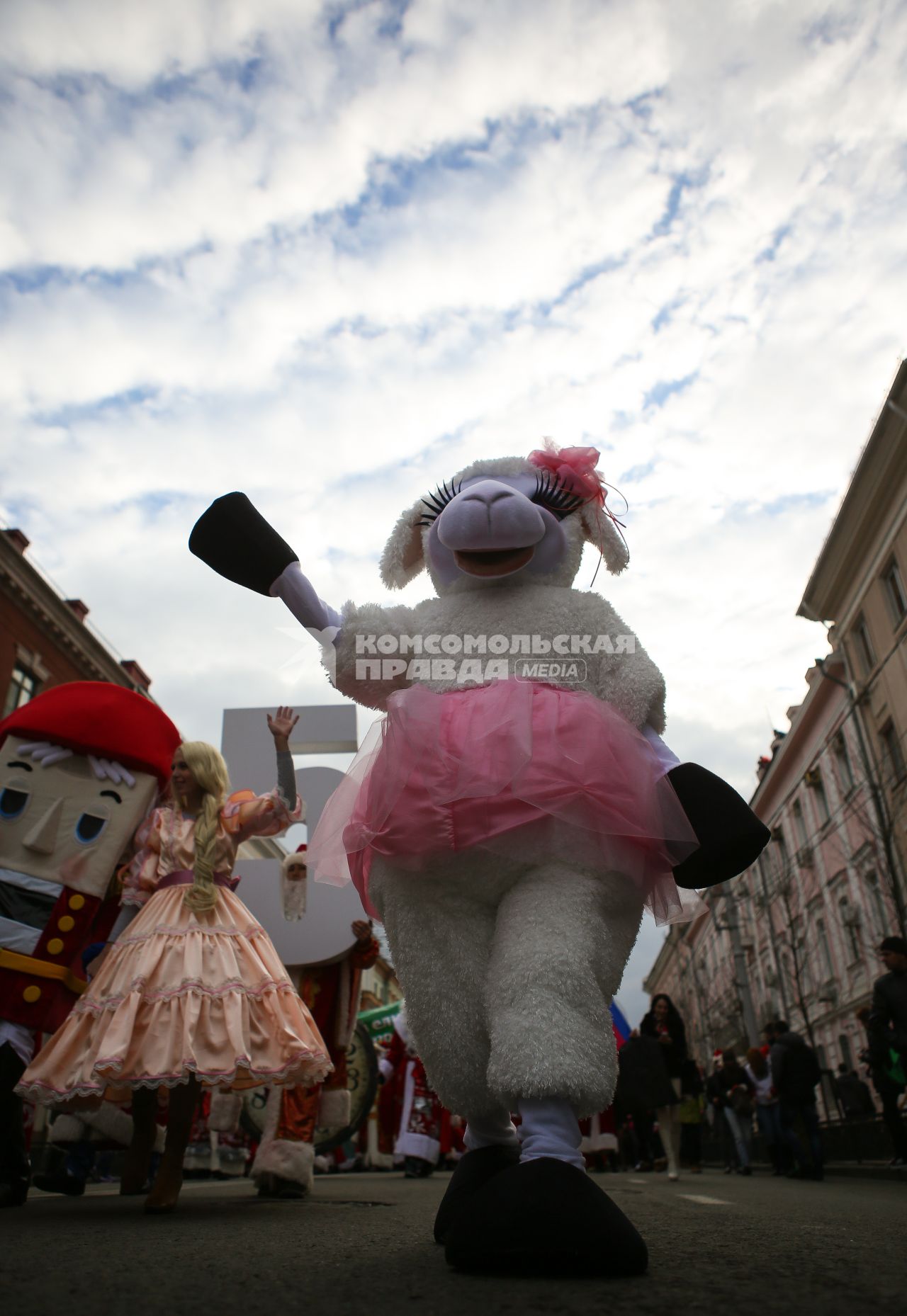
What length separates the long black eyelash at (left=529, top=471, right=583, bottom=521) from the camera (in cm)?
273

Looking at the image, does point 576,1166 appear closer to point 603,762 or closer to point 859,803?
point 603,762

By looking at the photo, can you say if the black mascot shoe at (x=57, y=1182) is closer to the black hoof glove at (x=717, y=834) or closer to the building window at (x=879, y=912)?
the black hoof glove at (x=717, y=834)

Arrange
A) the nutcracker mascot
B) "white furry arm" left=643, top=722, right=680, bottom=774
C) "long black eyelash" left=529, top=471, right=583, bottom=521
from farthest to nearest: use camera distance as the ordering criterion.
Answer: the nutcracker mascot, "long black eyelash" left=529, top=471, right=583, bottom=521, "white furry arm" left=643, top=722, right=680, bottom=774

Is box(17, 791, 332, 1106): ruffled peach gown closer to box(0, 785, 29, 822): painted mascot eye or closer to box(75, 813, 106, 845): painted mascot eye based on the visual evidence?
box(75, 813, 106, 845): painted mascot eye

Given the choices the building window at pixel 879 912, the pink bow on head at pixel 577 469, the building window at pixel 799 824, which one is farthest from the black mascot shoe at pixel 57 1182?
the building window at pixel 799 824

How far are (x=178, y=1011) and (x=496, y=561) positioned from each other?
1681mm

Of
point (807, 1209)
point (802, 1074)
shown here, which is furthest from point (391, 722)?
point (802, 1074)

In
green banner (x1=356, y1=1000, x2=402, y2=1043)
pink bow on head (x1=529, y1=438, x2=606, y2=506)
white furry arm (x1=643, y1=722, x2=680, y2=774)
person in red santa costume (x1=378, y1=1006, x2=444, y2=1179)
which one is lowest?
person in red santa costume (x1=378, y1=1006, x2=444, y2=1179)

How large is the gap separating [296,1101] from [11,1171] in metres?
1.35

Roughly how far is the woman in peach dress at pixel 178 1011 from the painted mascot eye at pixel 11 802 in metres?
0.47

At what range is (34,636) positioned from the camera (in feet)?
70.6

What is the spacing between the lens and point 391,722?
212 centimetres

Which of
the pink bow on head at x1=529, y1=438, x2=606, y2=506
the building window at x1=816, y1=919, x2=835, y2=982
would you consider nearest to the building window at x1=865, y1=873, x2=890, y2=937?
the building window at x1=816, y1=919, x2=835, y2=982

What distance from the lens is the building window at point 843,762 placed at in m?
24.2
